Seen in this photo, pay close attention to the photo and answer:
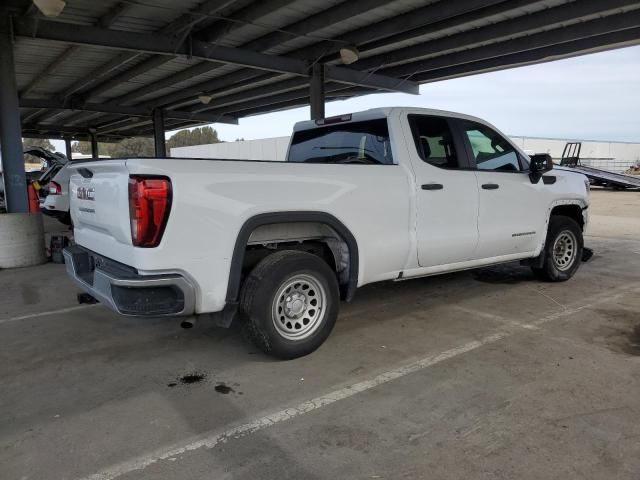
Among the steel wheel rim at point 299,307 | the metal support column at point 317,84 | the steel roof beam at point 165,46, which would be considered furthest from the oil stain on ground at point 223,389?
the metal support column at point 317,84

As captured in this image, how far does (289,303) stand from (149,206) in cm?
137

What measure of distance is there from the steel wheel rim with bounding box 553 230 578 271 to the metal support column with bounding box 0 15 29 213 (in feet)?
28.9

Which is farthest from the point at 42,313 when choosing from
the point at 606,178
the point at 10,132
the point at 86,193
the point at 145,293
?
the point at 606,178

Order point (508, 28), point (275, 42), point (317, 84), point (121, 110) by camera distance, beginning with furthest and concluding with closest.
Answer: point (121, 110), point (317, 84), point (275, 42), point (508, 28)

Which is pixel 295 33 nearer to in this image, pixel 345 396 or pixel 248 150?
pixel 345 396

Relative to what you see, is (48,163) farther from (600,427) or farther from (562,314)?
(600,427)

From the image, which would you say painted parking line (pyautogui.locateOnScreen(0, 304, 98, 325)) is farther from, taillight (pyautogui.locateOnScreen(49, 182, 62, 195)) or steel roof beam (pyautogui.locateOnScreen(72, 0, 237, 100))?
taillight (pyautogui.locateOnScreen(49, 182, 62, 195))

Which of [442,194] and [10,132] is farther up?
[10,132]

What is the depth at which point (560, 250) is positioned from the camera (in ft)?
21.4

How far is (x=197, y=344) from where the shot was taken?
445cm

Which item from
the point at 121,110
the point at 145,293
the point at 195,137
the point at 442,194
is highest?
the point at 195,137

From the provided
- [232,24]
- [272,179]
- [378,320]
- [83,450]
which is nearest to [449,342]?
[378,320]

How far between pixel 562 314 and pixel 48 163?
15.8 metres

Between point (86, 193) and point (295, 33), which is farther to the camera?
point (295, 33)
